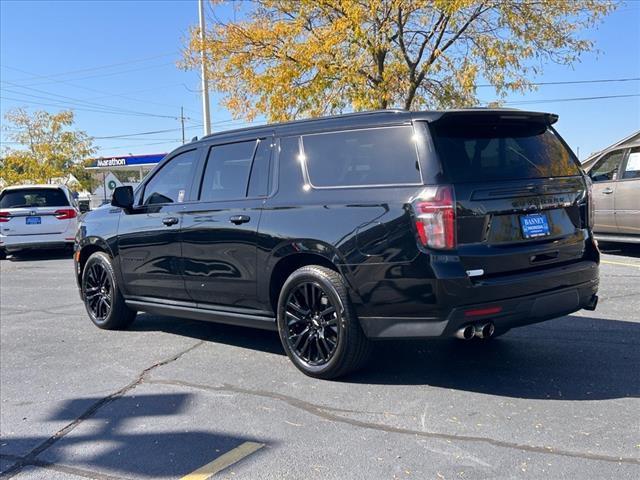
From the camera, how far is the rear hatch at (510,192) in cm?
403

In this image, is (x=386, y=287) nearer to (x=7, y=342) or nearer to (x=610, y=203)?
(x=7, y=342)

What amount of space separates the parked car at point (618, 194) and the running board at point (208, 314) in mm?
7833

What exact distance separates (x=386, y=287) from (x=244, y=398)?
129 centimetres

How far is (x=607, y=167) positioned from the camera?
11203 millimetres

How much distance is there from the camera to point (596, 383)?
4.41 m

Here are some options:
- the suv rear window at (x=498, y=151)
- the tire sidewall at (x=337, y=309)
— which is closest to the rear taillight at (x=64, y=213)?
the tire sidewall at (x=337, y=309)

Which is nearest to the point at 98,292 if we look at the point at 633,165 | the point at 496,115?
the point at 496,115

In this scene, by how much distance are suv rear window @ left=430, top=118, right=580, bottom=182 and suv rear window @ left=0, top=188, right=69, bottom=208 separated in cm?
1208

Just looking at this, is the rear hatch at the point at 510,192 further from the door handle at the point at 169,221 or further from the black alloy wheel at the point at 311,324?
Result: the door handle at the point at 169,221

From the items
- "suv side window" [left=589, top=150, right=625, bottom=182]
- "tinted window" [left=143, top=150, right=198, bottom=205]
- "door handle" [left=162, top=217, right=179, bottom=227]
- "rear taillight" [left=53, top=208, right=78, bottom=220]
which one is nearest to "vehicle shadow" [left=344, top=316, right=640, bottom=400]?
"door handle" [left=162, top=217, right=179, bottom=227]

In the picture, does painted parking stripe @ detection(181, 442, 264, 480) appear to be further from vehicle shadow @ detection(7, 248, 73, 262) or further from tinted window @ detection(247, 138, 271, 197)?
vehicle shadow @ detection(7, 248, 73, 262)

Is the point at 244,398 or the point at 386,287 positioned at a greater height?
the point at 386,287

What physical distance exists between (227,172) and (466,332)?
255 centimetres

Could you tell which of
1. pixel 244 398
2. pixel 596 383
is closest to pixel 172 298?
pixel 244 398
